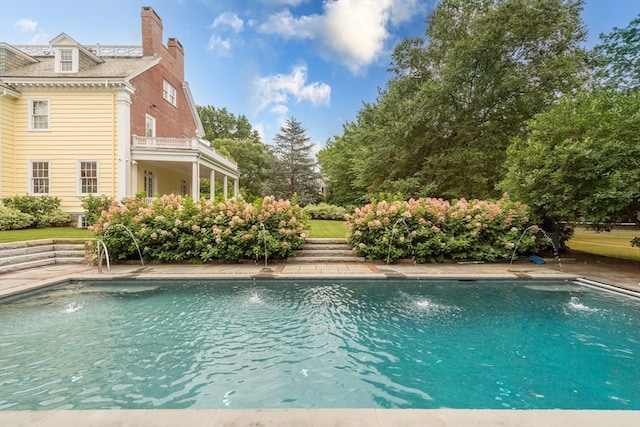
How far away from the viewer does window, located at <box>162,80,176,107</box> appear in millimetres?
19116

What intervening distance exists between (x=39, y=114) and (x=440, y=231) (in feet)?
60.7

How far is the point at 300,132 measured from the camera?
31938mm

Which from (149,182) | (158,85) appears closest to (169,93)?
(158,85)

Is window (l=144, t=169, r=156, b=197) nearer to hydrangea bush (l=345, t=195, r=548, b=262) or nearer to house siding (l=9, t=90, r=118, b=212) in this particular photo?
house siding (l=9, t=90, r=118, b=212)

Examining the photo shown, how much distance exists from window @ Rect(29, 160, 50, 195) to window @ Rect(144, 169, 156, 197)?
421 centimetres

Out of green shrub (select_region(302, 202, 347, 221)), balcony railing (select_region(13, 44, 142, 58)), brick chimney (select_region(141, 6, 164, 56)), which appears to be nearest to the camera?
brick chimney (select_region(141, 6, 164, 56))

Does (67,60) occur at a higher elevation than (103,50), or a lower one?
lower

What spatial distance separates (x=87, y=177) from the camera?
15.1 meters

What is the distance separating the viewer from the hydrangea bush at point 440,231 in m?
9.62

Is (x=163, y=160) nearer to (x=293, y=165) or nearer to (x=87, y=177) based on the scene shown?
(x=87, y=177)

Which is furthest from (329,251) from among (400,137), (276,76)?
(276,76)

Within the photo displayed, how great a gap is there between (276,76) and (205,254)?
61.3ft

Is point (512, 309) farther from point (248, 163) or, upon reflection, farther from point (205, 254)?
point (248, 163)

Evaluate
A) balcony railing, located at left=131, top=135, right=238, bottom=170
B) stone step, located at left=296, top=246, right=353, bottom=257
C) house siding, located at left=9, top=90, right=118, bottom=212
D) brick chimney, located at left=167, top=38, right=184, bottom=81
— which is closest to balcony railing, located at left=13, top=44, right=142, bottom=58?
brick chimney, located at left=167, top=38, right=184, bottom=81
